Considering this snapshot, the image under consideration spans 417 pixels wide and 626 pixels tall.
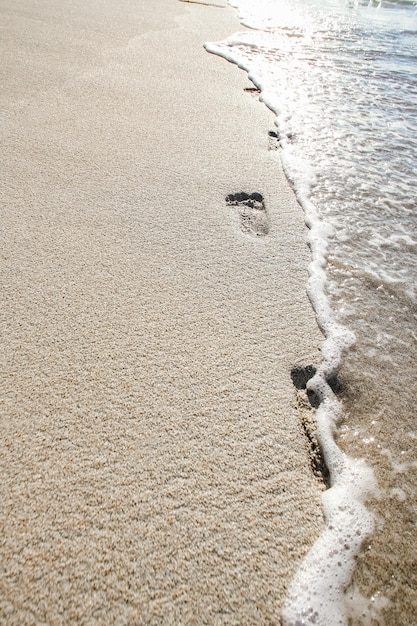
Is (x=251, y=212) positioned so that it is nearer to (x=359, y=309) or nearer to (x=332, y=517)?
(x=359, y=309)

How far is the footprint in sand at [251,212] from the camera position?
6.68ft

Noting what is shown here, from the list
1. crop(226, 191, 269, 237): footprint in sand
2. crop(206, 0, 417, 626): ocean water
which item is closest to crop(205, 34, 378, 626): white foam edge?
crop(206, 0, 417, 626): ocean water

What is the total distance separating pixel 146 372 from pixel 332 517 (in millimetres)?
728

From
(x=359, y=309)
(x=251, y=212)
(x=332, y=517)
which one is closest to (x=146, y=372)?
(x=332, y=517)

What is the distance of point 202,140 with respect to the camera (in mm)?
2598

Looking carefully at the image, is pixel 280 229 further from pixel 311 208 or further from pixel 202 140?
pixel 202 140

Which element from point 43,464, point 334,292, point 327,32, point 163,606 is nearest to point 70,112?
point 334,292

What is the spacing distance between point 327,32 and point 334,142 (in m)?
4.42

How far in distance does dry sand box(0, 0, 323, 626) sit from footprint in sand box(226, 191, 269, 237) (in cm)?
4

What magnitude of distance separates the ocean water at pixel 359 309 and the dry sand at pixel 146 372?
10 cm

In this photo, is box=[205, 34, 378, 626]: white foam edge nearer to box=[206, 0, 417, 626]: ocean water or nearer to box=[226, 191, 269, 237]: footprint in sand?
box=[206, 0, 417, 626]: ocean water

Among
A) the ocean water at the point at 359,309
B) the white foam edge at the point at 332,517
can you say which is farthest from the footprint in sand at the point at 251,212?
the white foam edge at the point at 332,517

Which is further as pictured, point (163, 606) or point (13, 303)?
point (13, 303)

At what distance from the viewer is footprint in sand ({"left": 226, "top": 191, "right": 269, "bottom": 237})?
6.68 ft
